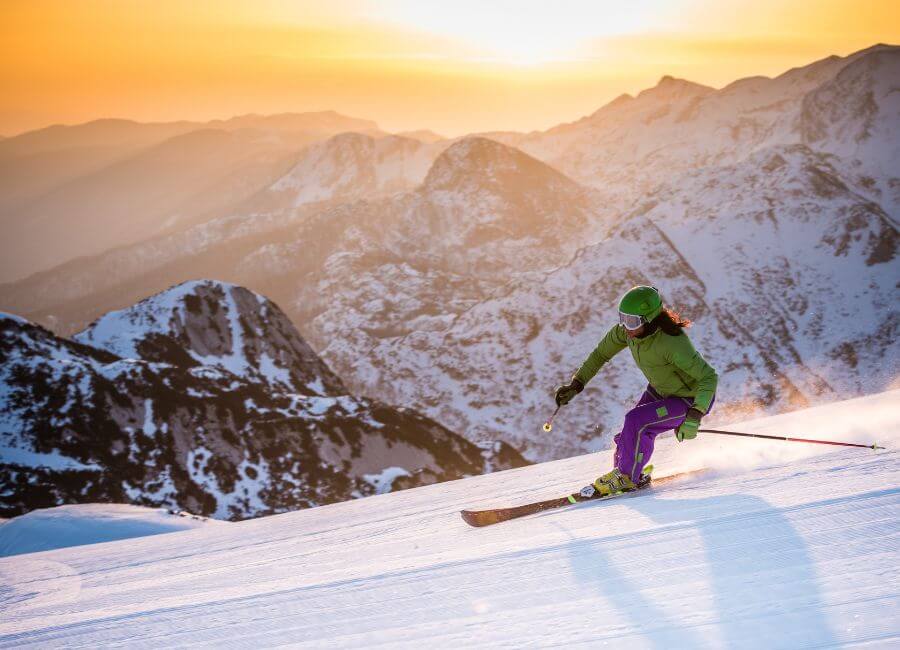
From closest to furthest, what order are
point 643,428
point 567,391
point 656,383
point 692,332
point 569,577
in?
point 569,577
point 643,428
point 656,383
point 567,391
point 692,332

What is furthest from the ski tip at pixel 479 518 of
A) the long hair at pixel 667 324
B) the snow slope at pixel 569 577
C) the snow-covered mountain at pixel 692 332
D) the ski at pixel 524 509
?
the snow-covered mountain at pixel 692 332

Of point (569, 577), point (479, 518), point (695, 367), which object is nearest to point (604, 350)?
point (695, 367)

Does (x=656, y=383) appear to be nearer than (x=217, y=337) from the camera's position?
Yes

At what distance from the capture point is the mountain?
56.4 meters

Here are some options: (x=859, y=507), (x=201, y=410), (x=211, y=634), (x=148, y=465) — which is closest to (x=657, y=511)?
(x=859, y=507)

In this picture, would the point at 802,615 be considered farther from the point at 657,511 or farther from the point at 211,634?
the point at 211,634

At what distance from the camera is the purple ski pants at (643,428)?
8289mm

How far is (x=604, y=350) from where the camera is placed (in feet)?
29.9

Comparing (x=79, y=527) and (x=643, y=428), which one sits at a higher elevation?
(x=643, y=428)

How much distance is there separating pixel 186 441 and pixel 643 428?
63.6 metres

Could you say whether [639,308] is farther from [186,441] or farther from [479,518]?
[186,441]

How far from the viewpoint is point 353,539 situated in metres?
8.16

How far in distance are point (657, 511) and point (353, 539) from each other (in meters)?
3.74

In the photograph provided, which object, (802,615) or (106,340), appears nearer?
(802,615)
